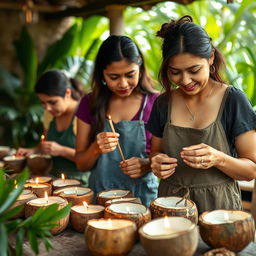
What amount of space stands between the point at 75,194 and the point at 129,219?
0.49 meters

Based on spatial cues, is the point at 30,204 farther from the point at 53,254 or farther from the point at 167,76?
the point at 167,76

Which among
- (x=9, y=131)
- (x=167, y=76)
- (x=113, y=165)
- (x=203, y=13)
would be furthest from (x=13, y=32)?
(x=167, y=76)

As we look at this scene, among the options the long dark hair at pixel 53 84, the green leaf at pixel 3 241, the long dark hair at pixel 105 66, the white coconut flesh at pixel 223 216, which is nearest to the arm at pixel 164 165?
the white coconut flesh at pixel 223 216

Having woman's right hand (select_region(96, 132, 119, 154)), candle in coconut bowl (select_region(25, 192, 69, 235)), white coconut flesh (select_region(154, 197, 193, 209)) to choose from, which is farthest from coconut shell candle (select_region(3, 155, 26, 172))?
white coconut flesh (select_region(154, 197, 193, 209))

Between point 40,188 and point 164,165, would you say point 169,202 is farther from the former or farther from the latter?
point 40,188

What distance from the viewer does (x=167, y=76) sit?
1.93 meters

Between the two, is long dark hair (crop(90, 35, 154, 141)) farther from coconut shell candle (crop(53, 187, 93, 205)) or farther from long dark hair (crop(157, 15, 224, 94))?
coconut shell candle (crop(53, 187, 93, 205))

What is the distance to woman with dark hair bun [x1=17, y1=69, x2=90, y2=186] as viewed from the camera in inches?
110

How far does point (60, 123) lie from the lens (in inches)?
123

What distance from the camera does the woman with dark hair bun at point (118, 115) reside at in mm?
2213

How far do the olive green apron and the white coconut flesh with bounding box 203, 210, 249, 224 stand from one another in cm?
42

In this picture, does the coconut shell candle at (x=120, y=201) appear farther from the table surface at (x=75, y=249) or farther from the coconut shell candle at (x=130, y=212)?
the table surface at (x=75, y=249)

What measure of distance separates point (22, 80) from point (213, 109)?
4683 mm

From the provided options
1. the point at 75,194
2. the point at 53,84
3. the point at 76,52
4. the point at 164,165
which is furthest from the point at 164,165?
the point at 76,52
